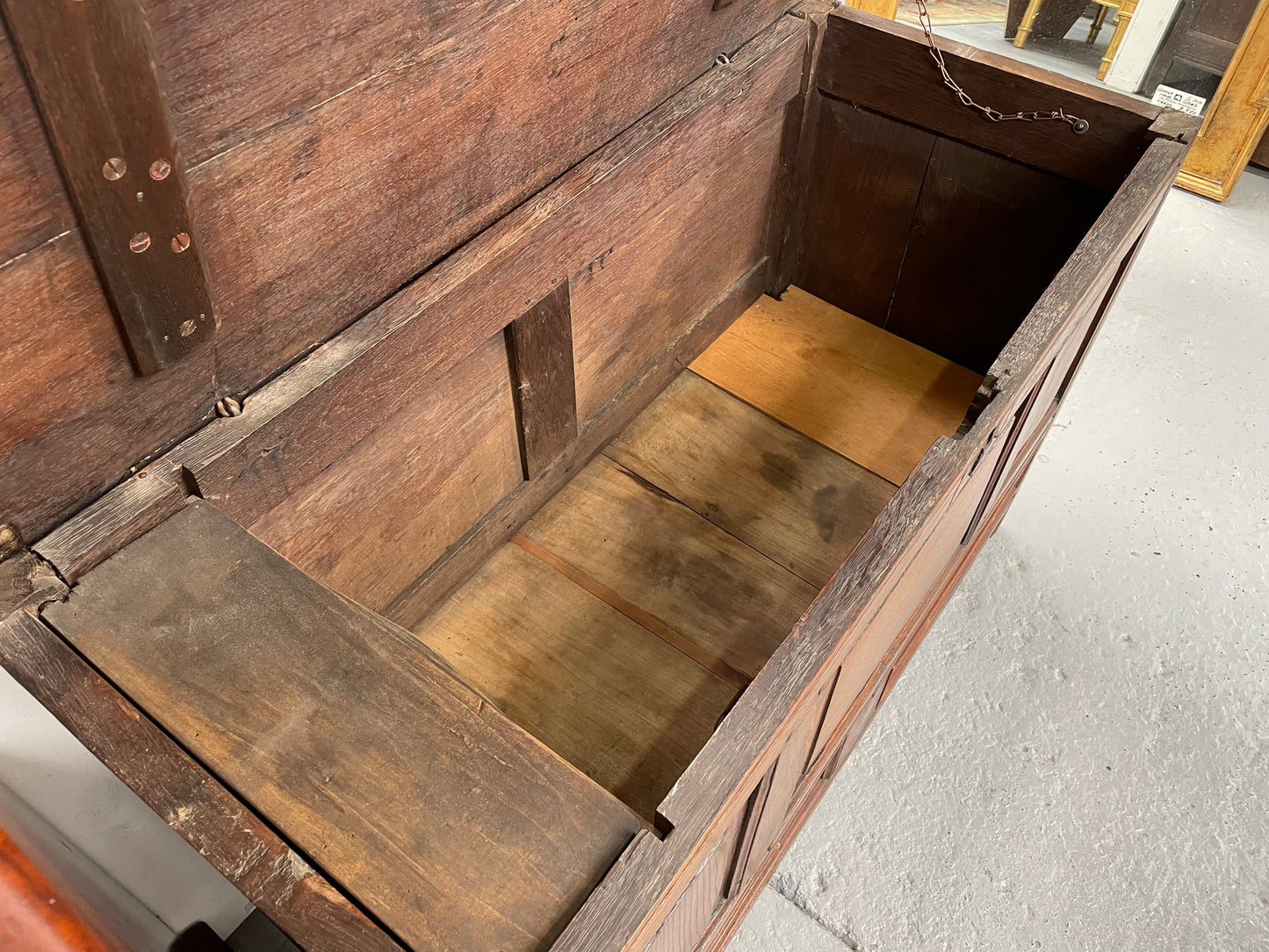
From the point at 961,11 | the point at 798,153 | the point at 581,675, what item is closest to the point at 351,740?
the point at 581,675

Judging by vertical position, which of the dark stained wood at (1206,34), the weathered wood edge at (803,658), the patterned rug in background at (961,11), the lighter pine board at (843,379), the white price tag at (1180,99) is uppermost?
the weathered wood edge at (803,658)

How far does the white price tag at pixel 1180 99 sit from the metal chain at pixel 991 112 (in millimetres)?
2018

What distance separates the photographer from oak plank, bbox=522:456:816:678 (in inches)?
61.6

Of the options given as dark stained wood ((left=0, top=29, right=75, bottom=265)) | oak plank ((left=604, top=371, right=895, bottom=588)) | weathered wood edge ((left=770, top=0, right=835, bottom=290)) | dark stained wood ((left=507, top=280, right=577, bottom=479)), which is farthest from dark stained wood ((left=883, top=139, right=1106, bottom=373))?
dark stained wood ((left=0, top=29, right=75, bottom=265))

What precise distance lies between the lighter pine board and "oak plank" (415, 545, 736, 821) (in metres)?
0.57

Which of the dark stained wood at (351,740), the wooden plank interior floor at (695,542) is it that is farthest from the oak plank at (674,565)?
the dark stained wood at (351,740)

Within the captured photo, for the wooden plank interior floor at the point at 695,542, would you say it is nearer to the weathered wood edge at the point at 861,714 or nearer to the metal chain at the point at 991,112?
→ the weathered wood edge at the point at 861,714

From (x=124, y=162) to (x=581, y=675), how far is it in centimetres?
96

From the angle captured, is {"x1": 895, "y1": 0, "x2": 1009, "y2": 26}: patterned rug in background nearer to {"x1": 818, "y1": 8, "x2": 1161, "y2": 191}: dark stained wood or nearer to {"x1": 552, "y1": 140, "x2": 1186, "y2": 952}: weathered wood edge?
{"x1": 818, "y1": 8, "x2": 1161, "y2": 191}: dark stained wood

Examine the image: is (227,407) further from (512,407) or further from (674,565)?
(674,565)

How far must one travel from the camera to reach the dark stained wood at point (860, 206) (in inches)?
71.3

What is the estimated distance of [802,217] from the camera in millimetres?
2014

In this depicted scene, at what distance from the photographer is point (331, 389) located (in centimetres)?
110

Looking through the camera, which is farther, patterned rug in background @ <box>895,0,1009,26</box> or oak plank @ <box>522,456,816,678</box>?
patterned rug in background @ <box>895,0,1009,26</box>
